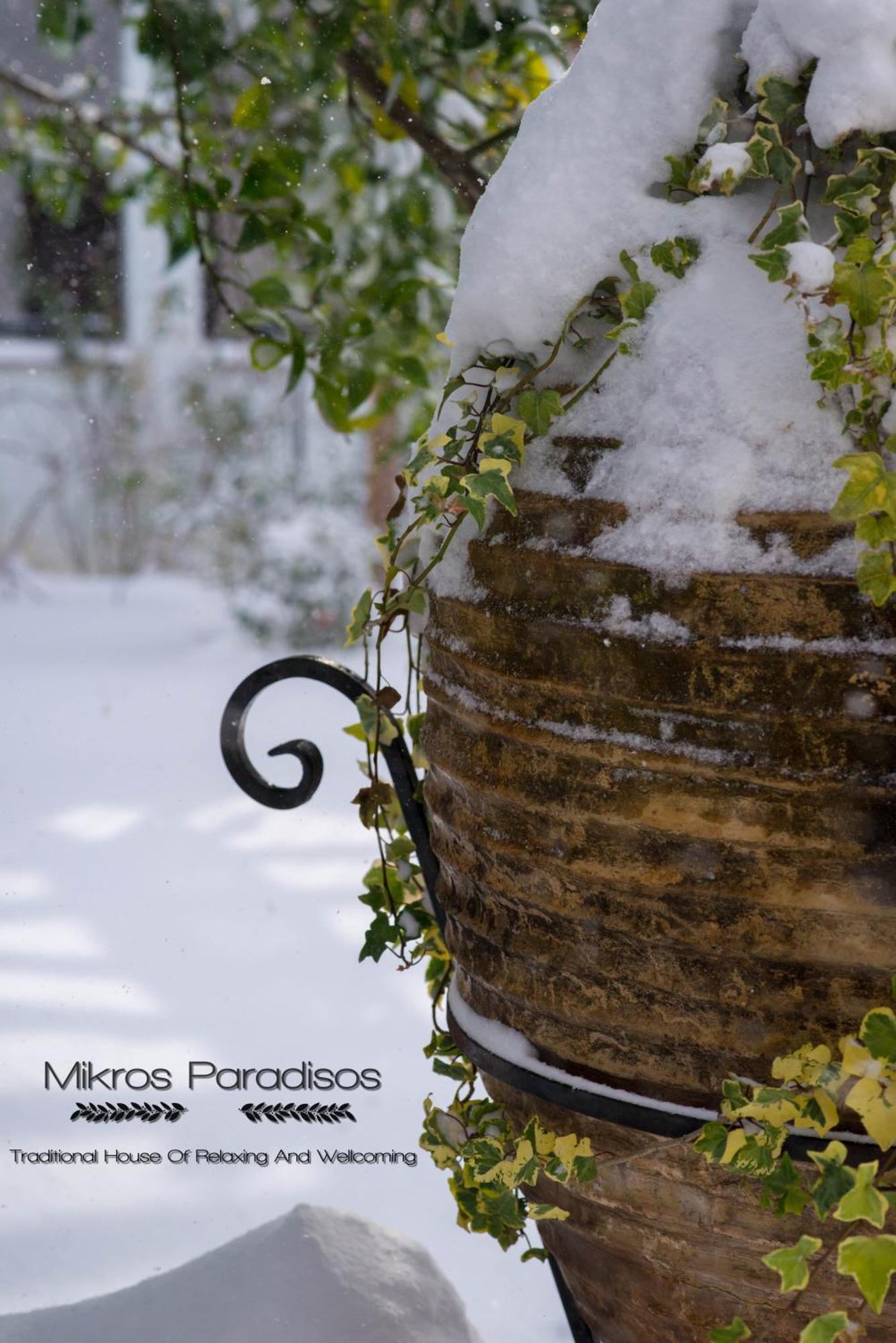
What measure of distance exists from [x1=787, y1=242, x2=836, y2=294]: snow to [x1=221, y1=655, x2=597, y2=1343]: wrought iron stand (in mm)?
427

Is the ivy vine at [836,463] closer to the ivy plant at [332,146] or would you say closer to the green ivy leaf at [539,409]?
the green ivy leaf at [539,409]

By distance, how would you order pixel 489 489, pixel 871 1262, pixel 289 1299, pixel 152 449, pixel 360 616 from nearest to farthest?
1. pixel 871 1262
2. pixel 489 489
3. pixel 360 616
4. pixel 289 1299
5. pixel 152 449

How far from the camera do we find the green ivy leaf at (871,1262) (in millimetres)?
540

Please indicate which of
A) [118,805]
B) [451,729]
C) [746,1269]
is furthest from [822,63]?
[118,805]

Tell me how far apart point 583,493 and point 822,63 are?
0.23 meters

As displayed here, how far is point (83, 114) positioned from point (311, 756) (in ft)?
4.48

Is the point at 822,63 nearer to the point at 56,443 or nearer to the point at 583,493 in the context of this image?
the point at 583,493

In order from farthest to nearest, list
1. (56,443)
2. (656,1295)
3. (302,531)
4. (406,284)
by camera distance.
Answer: (56,443), (302,531), (406,284), (656,1295)

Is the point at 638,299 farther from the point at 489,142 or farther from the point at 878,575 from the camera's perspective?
the point at 489,142

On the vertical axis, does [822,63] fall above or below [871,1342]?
above

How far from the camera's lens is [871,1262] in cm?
54

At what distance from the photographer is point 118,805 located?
7.95 feet

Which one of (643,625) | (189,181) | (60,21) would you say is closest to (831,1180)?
(643,625)

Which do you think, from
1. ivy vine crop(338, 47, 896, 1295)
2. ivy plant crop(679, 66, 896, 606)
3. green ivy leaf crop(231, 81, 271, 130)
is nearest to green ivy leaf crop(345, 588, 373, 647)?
ivy vine crop(338, 47, 896, 1295)
